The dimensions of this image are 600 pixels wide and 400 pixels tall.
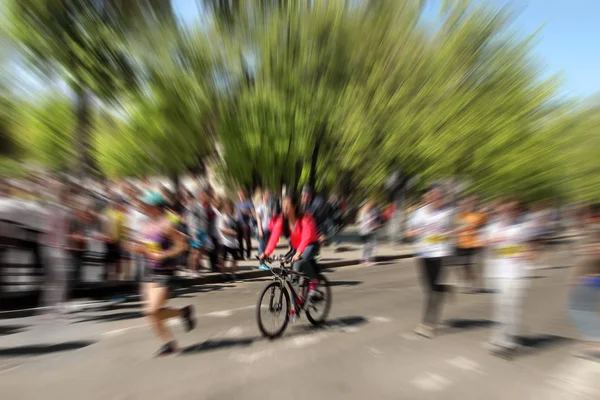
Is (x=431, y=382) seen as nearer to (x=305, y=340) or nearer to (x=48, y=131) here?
(x=305, y=340)

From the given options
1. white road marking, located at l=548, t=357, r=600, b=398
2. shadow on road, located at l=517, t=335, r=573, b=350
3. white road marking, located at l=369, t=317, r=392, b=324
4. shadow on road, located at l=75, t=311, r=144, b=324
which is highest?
shadow on road, located at l=75, t=311, r=144, b=324

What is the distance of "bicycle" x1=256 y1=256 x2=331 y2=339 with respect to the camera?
5973 mm

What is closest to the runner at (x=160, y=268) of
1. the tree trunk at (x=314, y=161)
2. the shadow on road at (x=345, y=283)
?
the shadow on road at (x=345, y=283)

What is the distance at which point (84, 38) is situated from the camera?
1104 centimetres

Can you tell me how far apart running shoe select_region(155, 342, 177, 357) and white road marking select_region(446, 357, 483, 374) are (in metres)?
2.71

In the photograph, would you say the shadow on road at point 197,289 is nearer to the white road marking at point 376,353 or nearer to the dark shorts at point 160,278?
the dark shorts at point 160,278

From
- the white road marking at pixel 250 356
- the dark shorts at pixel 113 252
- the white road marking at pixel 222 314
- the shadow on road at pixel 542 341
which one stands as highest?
the dark shorts at pixel 113 252

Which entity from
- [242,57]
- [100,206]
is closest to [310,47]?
[242,57]

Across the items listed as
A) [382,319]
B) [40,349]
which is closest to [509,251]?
[382,319]

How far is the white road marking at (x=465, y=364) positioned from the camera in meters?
4.74

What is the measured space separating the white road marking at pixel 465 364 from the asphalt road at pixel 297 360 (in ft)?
0.06

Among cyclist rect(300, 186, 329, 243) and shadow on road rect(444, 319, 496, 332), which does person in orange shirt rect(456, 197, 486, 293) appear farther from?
cyclist rect(300, 186, 329, 243)

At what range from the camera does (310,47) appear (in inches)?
556

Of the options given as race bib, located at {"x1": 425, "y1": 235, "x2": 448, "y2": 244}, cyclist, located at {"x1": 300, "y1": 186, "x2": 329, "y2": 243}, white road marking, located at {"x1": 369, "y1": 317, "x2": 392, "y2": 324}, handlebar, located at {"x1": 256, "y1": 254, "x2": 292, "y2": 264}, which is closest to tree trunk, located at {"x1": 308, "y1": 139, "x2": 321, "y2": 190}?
cyclist, located at {"x1": 300, "y1": 186, "x2": 329, "y2": 243}
